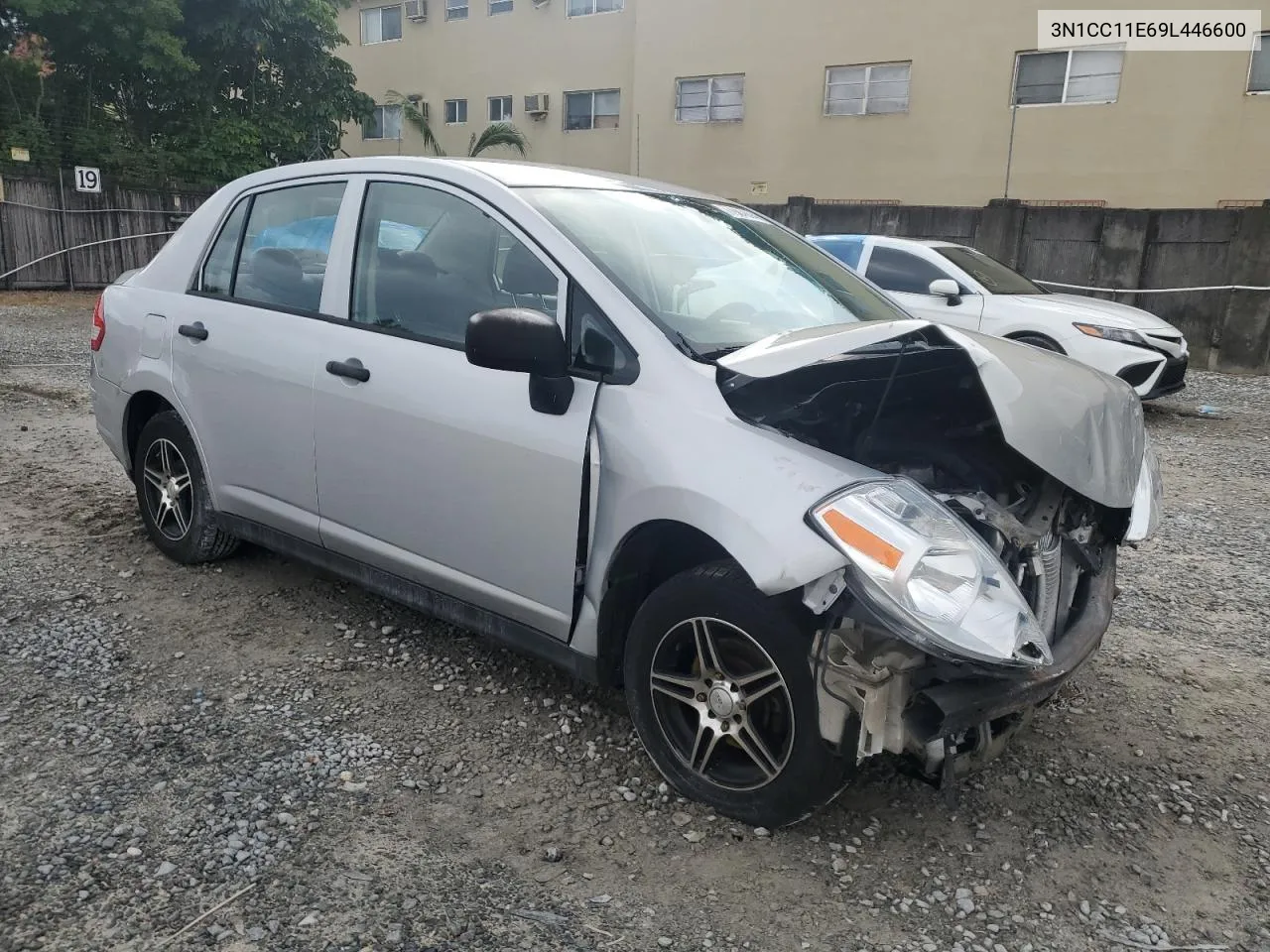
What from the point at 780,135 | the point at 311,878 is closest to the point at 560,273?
the point at 311,878

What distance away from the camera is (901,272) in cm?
958

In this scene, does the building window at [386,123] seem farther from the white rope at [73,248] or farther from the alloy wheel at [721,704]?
the alloy wheel at [721,704]

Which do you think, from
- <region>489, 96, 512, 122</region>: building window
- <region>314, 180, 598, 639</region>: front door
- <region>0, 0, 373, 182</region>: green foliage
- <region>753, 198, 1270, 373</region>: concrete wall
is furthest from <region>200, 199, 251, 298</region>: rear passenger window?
<region>489, 96, 512, 122</region>: building window

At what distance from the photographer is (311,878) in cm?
248

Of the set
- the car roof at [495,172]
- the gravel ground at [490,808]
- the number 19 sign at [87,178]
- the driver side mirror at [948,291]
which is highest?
the number 19 sign at [87,178]

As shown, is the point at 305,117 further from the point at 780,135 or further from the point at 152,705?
the point at 152,705

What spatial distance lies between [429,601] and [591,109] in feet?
75.0

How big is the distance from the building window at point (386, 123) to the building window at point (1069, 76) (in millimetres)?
16912

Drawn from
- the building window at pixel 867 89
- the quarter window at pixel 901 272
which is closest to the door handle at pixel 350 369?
the quarter window at pixel 901 272

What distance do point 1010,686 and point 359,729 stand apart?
6.67 ft

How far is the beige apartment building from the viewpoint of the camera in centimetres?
1719

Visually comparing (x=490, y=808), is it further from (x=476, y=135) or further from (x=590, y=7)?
(x=476, y=135)

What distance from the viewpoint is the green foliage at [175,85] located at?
62.1 feet

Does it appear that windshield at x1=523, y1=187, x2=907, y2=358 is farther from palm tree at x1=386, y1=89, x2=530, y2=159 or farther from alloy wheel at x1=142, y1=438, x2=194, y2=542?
palm tree at x1=386, y1=89, x2=530, y2=159
